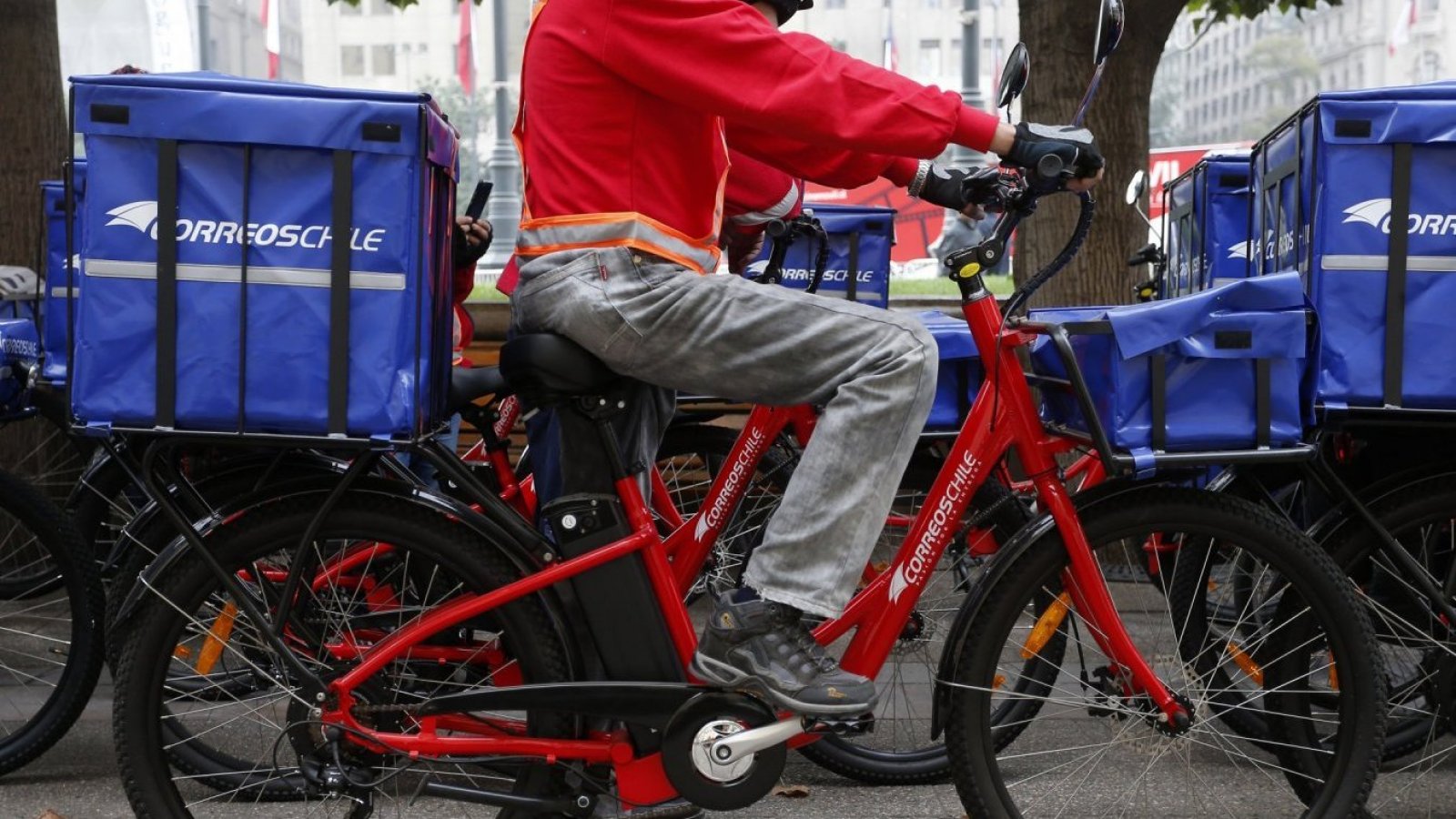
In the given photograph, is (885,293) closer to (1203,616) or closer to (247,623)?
(1203,616)

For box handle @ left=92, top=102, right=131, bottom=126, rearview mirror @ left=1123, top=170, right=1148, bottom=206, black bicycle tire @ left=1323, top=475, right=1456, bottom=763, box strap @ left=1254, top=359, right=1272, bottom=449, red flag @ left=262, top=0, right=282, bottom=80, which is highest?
red flag @ left=262, top=0, right=282, bottom=80

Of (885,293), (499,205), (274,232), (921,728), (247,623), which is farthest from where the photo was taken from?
(499,205)

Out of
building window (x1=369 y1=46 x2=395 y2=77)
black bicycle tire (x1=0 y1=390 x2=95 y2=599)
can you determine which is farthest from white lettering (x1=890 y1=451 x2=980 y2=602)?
building window (x1=369 y1=46 x2=395 y2=77)

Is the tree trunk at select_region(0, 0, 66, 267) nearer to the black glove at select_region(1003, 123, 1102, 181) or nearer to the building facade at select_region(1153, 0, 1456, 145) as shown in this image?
the black glove at select_region(1003, 123, 1102, 181)

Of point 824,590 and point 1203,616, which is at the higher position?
point 824,590

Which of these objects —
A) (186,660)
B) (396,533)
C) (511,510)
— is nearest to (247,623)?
(186,660)

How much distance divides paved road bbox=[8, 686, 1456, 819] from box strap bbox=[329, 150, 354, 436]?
1159mm

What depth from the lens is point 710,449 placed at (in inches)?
161

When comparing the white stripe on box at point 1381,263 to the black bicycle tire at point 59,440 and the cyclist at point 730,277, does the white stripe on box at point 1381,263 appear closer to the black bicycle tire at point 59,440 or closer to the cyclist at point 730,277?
the cyclist at point 730,277

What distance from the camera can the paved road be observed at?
352 centimetres

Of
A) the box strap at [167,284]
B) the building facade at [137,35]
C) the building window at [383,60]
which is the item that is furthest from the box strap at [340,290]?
the building window at [383,60]

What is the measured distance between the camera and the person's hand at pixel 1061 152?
267 cm

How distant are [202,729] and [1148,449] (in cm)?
210

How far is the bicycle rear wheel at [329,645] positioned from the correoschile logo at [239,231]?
0.49 metres
